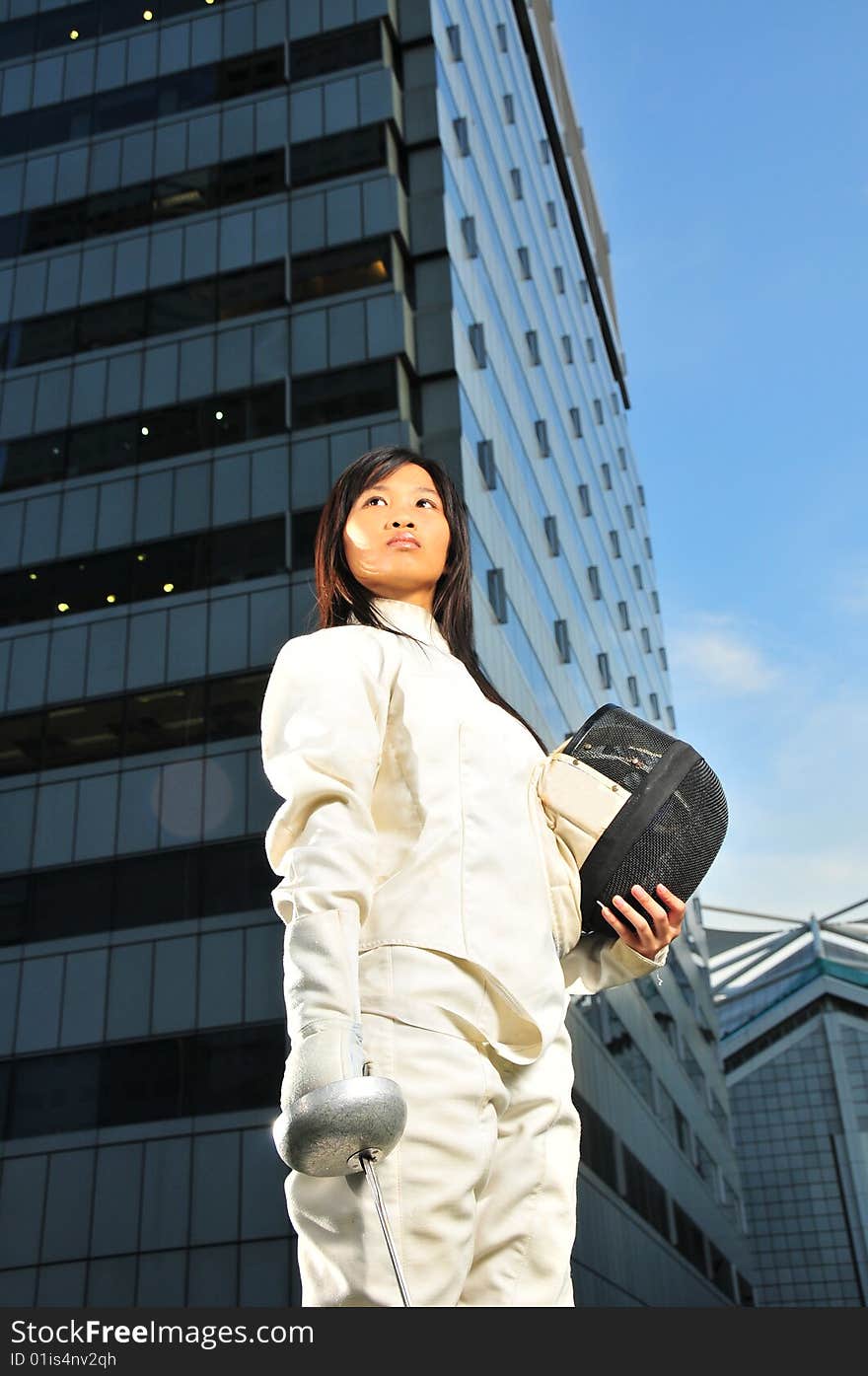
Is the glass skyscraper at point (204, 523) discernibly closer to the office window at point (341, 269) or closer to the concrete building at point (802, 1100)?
the office window at point (341, 269)

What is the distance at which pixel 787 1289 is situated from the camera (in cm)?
5459

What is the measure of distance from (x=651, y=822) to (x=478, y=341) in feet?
76.7

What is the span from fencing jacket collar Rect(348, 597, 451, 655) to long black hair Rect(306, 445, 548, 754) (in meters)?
0.02

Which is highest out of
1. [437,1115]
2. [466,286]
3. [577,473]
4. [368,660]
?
[577,473]

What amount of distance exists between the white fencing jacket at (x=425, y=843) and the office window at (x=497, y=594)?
1956 cm

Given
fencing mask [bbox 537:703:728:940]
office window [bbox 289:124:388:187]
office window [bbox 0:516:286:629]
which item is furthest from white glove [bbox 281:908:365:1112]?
office window [bbox 289:124:388:187]

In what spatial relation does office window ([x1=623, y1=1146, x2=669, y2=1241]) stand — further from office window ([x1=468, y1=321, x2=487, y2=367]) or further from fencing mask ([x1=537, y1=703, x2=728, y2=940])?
fencing mask ([x1=537, y1=703, x2=728, y2=940])

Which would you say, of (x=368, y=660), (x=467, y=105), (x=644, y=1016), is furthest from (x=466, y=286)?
(x=368, y=660)

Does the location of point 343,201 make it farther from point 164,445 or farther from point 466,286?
point 164,445

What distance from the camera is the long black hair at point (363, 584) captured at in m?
3.38

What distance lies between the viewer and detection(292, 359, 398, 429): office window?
2248cm

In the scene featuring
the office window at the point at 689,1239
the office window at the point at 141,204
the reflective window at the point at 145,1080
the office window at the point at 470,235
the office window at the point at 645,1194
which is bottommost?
the reflective window at the point at 145,1080

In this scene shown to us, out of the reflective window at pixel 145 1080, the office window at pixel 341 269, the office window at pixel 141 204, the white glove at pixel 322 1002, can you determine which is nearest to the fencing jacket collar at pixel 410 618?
the white glove at pixel 322 1002

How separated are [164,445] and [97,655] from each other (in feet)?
13.7
